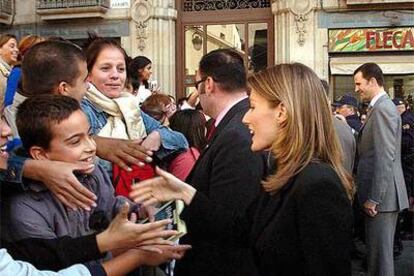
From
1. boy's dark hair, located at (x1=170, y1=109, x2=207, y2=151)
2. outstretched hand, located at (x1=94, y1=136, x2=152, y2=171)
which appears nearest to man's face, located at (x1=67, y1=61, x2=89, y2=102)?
outstretched hand, located at (x1=94, y1=136, x2=152, y2=171)

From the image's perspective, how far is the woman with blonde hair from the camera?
2012mm

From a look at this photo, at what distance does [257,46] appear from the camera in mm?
13523

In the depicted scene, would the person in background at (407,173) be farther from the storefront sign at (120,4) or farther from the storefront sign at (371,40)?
the storefront sign at (120,4)

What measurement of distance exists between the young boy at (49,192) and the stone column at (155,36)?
36.2 feet

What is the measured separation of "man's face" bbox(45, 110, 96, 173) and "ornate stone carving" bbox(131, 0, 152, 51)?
37.0ft

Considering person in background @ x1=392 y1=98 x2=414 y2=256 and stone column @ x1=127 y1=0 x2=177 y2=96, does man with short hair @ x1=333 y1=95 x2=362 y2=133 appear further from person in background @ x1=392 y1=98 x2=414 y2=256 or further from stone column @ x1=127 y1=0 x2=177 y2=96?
stone column @ x1=127 y1=0 x2=177 y2=96

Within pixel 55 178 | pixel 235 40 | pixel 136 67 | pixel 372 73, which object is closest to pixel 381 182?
pixel 372 73

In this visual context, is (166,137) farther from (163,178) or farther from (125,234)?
(125,234)

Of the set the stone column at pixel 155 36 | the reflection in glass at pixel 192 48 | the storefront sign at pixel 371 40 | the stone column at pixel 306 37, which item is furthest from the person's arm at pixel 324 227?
A: the reflection in glass at pixel 192 48

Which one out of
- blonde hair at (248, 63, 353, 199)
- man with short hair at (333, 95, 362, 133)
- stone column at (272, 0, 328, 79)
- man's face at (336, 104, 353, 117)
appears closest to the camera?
blonde hair at (248, 63, 353, 199)

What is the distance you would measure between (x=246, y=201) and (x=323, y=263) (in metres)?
0.61

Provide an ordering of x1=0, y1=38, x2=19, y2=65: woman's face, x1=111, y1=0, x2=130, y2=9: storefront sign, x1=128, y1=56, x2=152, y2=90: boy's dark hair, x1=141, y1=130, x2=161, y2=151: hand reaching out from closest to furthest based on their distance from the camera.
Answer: x1=141, y1=130, x2=161, y2=151: hand reaching out < x1=0, y1=38, x2=19, y2=65: woman's face < x1=128, y1=56, x2=152, y2=90: boy's dark hair < x1=111, y1=0, x2=130, y2=9: storefront sign

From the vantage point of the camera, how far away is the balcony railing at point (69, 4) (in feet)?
43.7

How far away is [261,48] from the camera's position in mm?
13531
